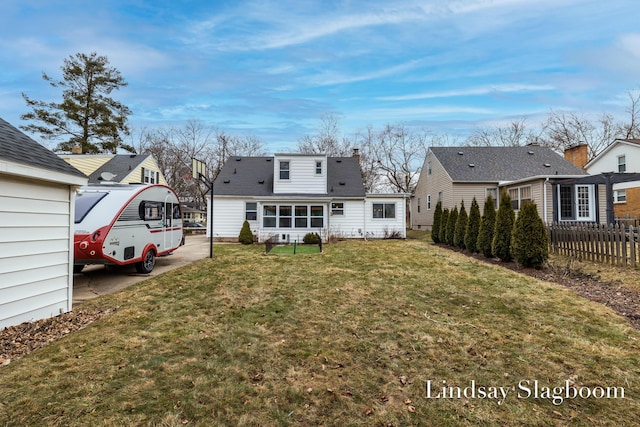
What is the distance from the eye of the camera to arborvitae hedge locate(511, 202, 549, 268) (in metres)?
8.35

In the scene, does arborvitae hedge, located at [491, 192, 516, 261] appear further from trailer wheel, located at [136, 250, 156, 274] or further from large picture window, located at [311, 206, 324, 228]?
trailer wheel, located at [136, 250, 156, 274]

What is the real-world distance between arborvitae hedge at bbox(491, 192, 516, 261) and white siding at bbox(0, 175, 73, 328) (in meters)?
11.2

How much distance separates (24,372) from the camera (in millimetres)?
3000

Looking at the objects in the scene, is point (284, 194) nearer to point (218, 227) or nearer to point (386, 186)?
point (218, 227)

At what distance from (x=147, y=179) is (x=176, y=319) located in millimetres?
21732

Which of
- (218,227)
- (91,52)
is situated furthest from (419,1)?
(91,52)

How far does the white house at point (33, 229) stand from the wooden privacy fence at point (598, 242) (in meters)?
12.0

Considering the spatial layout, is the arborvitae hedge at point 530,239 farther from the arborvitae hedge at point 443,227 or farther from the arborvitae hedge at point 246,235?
the arborvitae hedge at point 246,235

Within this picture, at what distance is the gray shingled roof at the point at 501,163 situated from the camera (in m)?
19.6

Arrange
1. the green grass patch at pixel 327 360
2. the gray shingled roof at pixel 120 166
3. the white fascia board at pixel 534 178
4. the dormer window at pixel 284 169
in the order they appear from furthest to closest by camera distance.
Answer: the gray shingled roof at pixel 120 166
the dormer window at pixel 284 169
the white fascia board at pixel 534 178
the green grass patch at pixel 327 360

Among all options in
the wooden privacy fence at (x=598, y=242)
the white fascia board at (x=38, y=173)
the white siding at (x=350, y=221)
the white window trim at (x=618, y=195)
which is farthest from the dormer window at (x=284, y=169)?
the white window trim at (x=618, y=195)

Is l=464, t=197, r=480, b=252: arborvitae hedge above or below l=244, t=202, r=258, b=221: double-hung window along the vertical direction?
below

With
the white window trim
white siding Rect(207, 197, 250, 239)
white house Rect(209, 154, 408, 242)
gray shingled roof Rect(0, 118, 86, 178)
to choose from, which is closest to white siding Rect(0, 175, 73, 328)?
gray shingled roof Rect(0, 118, 86, 178)

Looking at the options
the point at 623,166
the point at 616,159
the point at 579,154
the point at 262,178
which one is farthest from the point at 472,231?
the point at 579,154
